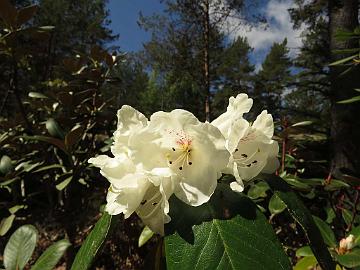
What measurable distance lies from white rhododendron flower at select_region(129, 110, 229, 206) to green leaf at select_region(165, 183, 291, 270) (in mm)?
34

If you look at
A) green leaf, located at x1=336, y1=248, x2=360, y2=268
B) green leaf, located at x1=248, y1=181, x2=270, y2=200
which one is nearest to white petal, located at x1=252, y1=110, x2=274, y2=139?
green leaf, located at x1=336, y1=248, x2=360, y2=268

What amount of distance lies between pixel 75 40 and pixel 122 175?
1549 cm

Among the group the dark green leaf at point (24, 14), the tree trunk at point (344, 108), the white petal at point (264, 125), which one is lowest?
the tree trunk at point (344, 108)

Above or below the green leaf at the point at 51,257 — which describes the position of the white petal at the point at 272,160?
above

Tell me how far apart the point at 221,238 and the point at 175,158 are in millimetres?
167

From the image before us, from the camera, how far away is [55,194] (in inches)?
101

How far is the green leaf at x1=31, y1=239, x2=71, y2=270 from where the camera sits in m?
1.10

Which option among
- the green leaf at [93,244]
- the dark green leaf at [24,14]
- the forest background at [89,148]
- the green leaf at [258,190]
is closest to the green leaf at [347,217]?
the forest background at [89,148]

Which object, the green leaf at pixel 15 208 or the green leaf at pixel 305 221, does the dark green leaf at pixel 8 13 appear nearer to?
the green leaf at pixel 15 208

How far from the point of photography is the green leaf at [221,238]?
0.59 meters

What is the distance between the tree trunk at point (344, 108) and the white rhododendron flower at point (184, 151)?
8.14ft

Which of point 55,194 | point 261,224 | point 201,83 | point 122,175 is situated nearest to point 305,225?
point 261,224

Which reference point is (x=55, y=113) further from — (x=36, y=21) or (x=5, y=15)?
(x=36, y=21)

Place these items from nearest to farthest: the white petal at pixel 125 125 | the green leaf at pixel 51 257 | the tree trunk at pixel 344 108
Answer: the white petal at pixel 125 125 < the green leaf at pixel 51 257 < the tree trunk at pixel 344 108
